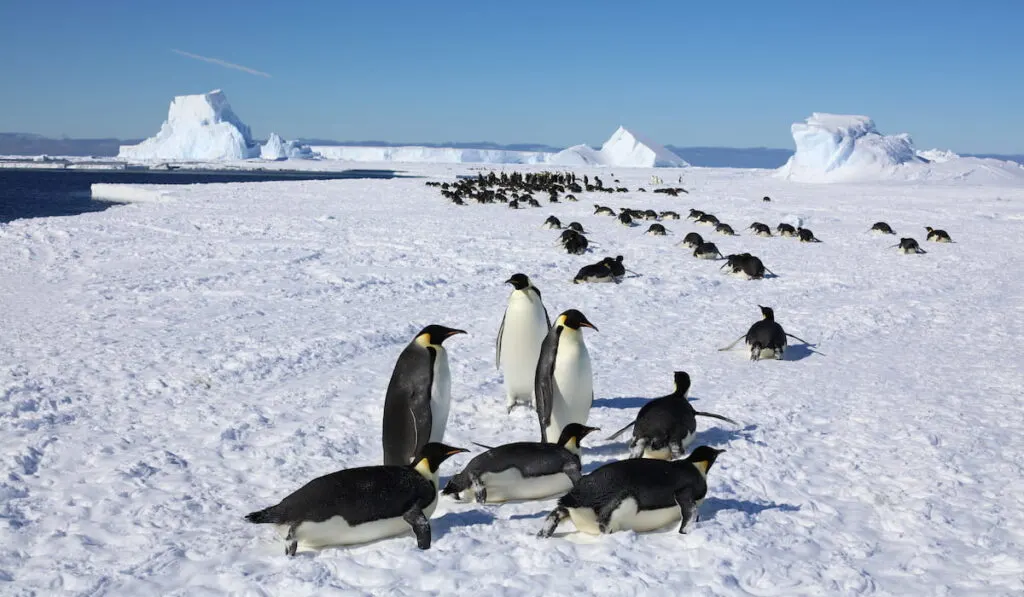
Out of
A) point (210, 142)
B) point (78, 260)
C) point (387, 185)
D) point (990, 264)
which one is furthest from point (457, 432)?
point (210, 142)

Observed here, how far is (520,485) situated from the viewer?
411 centimetres

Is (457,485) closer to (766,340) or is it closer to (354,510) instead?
(354,510)

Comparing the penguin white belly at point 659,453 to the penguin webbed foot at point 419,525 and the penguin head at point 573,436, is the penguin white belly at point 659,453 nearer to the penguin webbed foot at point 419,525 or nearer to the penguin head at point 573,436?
the penguin head at point 573,436

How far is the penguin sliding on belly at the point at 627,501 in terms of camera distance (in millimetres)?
3680

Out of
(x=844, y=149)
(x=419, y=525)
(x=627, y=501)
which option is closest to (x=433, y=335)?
(x=419, y=525)

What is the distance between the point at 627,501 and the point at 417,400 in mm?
1344

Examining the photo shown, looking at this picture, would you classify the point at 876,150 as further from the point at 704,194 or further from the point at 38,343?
the point at 38,343

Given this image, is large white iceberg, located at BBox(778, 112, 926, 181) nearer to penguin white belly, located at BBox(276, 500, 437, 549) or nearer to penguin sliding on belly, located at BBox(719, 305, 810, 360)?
penguin sliding on belly, located at BBox(719, 305, 810, 360)

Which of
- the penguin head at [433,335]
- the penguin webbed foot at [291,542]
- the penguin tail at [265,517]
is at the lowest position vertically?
the penguin webbed foot at [291,542]

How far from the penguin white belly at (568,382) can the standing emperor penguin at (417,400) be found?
0.77m

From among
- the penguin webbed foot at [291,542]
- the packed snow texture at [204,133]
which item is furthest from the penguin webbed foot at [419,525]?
the packed snow texture at [204,133]

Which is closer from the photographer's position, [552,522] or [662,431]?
[552,522]

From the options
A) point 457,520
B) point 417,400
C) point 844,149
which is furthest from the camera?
point 844,149

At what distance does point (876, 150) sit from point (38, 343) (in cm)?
3997
